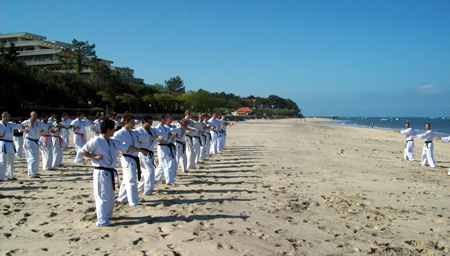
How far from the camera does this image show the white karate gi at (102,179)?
5582 millimetres

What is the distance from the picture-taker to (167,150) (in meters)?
8.62

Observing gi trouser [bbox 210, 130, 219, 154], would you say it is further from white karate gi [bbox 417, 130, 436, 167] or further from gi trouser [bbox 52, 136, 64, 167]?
white karate gi [bbox 417, 130, 436, 167]

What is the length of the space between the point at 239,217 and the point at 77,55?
7576 centimetres

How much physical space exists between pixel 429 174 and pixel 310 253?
9271 mm

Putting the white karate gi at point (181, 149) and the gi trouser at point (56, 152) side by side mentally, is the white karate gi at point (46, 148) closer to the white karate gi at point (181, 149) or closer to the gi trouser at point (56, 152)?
the gi trouser at point (56, 152)

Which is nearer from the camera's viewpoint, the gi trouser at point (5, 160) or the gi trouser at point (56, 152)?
the gi trouser at point (5, 160)

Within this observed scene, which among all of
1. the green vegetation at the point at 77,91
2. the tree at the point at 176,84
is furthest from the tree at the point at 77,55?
the tree at the point at 176,84

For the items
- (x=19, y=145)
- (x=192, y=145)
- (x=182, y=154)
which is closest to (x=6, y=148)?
(x=182, y=154)

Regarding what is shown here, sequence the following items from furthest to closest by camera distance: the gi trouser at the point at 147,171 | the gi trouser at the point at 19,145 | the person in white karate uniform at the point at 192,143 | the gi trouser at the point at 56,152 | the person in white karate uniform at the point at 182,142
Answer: the gi trouser at the point at 19,145 → the gi trouser at the point at 56,152 → the person in white karate uniform at the point at 192,143 → the person in white karate uniform at the point at 182,142 → the gi trouser at the point at 147,171

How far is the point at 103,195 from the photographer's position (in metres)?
5.65

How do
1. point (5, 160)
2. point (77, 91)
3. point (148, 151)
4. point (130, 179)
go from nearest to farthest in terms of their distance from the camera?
point (130, 179)
point (148, 151)
point (5, 160)
point (77, 91)

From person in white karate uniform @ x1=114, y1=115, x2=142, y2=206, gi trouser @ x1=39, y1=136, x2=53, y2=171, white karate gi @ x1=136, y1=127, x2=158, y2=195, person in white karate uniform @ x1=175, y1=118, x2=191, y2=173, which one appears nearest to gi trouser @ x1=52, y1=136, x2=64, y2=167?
gi trouser @ x1=39, y1=136, x2=53, y2=171

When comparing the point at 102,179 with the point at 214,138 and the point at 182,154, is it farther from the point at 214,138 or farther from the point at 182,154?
the point at 214,138

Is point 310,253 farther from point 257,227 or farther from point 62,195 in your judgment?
point 62,195
